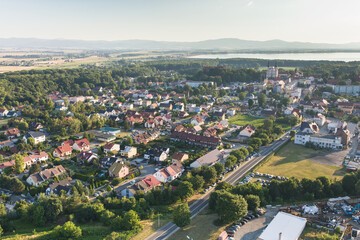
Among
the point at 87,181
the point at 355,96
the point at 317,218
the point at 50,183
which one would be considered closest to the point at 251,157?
the point at 317,218

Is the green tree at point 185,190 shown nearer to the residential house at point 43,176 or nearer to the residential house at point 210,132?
the residential house at point 43,176

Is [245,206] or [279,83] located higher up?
[279,83]

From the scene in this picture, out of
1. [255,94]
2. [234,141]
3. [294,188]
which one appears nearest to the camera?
[294,188]

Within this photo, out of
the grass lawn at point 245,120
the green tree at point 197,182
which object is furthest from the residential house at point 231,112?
the green tree at point 197,182

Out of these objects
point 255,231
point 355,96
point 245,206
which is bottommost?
point 255,231

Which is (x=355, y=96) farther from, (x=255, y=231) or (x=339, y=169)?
(x=255, y=231)

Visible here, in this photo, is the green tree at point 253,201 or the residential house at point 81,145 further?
the residential house at point 81,145

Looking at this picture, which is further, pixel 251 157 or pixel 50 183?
pixel 251 157
